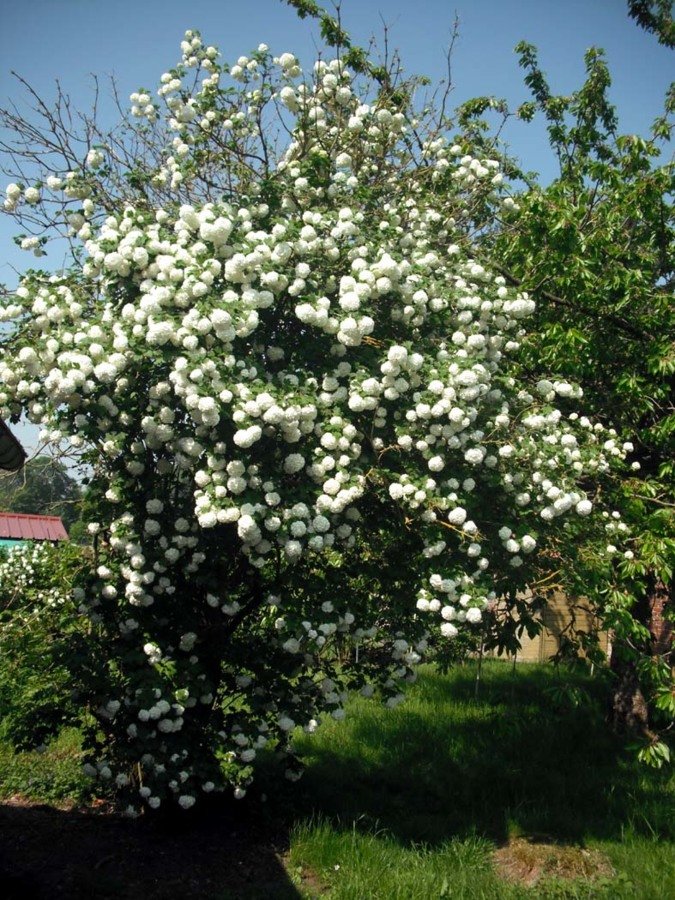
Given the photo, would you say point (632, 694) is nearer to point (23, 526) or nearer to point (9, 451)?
point (9, 451)

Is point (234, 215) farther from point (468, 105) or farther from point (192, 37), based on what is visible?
point (468, 105)

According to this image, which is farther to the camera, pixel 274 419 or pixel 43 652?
pixel 43 652

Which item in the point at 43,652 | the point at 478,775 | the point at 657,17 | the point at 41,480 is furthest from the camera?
the point at 657,17

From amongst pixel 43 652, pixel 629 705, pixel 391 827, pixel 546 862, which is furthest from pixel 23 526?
pixel 546 862

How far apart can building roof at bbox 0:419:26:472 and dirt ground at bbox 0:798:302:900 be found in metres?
2.39

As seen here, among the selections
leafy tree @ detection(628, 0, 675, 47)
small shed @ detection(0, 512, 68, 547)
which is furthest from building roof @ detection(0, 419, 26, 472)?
small shed @ detection(0, 512, 68, 547)

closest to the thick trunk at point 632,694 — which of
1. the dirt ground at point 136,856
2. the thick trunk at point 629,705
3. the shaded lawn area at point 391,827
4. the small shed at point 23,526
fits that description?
the thick trunk at point 629,705

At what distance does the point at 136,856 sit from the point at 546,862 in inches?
→ 107

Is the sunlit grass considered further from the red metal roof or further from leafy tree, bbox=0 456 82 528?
the red metal roof

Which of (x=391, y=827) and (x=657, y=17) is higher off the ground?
(x=657, y=17)

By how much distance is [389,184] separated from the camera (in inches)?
240

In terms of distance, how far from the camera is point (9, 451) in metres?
4.57

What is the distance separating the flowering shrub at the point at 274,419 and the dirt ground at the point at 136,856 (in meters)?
0.38

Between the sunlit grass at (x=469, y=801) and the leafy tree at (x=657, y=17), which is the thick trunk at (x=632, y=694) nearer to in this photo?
the sunlit grass at (x=469, y=801)
